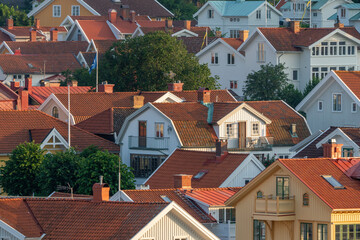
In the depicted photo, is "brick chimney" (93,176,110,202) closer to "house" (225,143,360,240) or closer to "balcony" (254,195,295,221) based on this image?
"house" (225,143,360,240)

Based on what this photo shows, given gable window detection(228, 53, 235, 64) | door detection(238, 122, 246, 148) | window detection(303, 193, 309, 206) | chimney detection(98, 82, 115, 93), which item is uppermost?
gable window detection(228, 53, 235, 64)

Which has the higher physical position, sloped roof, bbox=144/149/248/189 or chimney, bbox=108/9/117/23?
chimney, bbox=108/9/117/23

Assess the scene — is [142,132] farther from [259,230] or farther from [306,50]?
[306,50]

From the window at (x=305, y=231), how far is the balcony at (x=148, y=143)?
24555 millimetres

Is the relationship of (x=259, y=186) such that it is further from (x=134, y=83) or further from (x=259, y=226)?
(x=134, y=83)

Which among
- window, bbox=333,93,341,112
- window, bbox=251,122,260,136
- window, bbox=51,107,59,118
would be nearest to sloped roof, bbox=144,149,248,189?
window, bbox=251,122,260,136

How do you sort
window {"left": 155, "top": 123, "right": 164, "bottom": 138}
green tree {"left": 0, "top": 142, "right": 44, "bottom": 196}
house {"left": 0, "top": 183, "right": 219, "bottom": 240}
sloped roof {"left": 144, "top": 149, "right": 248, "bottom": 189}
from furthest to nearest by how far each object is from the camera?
window {"left": 155, "top": 123, "right": 164, "bottom": 138} < green tree {"left": 0, "top": 142, "right": 44, "bottom": 196} < sloped roof {"left": 144, "top": 149, "right": 248, "bottom": 189} < house {"left": 0, "top": 183, "right": 219, "bottom": 240}

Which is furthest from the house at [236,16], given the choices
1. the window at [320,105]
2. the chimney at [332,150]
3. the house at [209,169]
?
the chimney at [332,150]

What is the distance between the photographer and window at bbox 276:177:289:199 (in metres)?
45.4

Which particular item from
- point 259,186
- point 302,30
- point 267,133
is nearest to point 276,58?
point 302,30

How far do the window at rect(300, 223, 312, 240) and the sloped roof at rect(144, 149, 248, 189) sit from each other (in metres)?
13.7

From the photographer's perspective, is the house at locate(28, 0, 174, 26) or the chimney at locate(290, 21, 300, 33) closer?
the chimney at locate(290, 21, 300, 33)

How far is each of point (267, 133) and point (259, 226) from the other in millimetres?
25528

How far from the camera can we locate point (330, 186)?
45062mm
